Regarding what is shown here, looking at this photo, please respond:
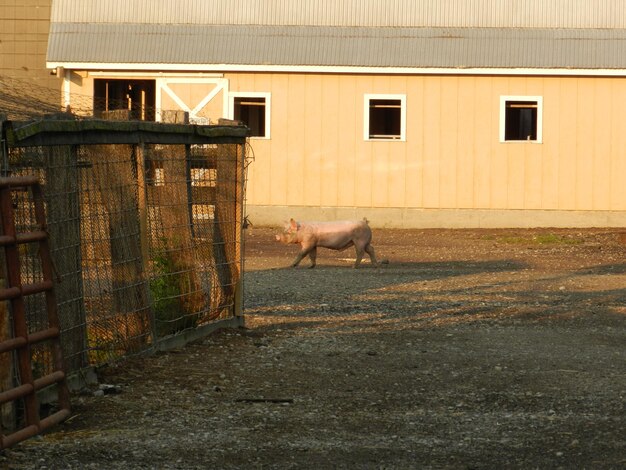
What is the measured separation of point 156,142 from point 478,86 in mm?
17295

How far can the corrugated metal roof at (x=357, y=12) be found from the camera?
26.7 m

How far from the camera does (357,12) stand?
26828 mm

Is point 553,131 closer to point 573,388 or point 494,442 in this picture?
point 573,388

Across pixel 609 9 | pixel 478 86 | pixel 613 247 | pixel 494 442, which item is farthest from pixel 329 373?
pixel 609 9

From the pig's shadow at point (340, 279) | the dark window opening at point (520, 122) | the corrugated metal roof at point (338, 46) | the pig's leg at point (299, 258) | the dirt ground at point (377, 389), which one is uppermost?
the corrugated metal roof at point (338, 46)

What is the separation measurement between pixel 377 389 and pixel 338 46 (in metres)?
18.3

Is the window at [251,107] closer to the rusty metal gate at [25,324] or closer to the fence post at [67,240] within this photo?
the fence post at [67,240]

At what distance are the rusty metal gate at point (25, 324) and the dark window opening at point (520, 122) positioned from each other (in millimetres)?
20111

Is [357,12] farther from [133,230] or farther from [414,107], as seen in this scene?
[133,230]

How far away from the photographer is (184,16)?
88.9ft

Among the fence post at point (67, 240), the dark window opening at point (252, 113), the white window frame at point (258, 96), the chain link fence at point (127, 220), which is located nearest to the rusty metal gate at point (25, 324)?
the chain link fence at point (127, 220)

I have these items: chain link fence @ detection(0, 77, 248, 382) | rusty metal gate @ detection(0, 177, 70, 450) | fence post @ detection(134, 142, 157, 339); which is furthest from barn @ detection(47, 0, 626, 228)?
rusty metal gate @ detection(0, 177, 70, 450)

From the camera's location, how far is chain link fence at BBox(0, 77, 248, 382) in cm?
759

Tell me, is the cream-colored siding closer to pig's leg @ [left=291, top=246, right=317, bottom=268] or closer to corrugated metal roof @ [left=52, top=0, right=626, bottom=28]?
corrugated metal roof @ [left=52, top=0, right=626, bottom=28]
